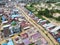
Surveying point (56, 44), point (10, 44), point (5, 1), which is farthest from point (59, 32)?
point (5, 1)

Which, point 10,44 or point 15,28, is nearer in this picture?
point 10,44

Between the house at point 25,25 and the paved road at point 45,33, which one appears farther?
the house at point 25,25

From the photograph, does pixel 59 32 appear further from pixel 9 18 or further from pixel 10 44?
pixel 9 18

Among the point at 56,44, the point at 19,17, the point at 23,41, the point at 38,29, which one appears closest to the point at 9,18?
the point at 19,17

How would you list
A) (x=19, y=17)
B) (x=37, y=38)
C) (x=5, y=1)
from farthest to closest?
1. (x=5, y=1)
2. (x=19, y=17)
3. (x=37, y=38)

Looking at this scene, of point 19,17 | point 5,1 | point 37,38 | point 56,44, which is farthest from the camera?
point 5,1

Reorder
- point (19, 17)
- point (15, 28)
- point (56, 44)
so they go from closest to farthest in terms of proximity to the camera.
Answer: point (56, 44), point (15, 28), point (19, 17)

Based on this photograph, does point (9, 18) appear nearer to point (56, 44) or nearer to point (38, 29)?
point (38, 29)

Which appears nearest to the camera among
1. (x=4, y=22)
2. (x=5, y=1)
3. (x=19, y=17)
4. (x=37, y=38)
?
(x=37, y=38)

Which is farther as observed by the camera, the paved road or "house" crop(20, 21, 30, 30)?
"house" crop(20, 21, 30, 30)

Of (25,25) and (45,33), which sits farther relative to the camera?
(25,25)
